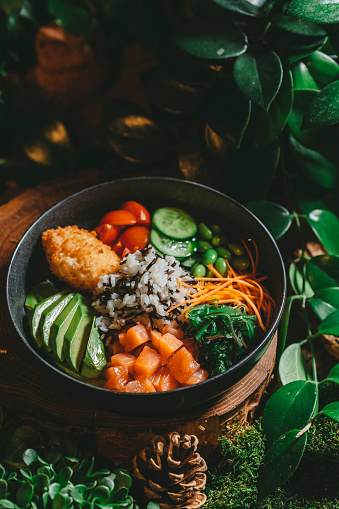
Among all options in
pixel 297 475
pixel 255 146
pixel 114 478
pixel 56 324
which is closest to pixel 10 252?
pixel 56 324

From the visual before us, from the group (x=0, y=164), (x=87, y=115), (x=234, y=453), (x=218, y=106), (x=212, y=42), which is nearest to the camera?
(x=234, y=453)

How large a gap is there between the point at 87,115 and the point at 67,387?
297cm

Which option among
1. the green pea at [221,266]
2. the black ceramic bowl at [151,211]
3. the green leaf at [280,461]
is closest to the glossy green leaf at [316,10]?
the black ceramic bowl at [151,211]

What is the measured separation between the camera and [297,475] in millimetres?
2584

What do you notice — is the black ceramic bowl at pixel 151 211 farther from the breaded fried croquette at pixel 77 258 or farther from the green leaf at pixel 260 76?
the green leaf at pixel 260 76

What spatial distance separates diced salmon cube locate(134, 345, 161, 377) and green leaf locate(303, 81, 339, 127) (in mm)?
1627

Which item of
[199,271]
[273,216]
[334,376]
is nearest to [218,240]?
[199,271]

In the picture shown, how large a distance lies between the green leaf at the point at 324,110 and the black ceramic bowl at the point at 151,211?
708 millimetres

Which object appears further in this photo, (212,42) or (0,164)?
(0,164)

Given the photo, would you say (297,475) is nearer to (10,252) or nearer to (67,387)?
(67,387)

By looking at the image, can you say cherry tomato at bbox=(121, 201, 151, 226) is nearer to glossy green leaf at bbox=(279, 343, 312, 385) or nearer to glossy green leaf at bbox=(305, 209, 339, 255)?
glossy green leaf at bbox=(305, 209, 339, 255)

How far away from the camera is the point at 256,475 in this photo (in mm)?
2510

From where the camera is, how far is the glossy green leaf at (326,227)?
3.12m

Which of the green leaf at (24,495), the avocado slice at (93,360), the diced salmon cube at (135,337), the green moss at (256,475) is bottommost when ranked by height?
the green moss at (256,475)
